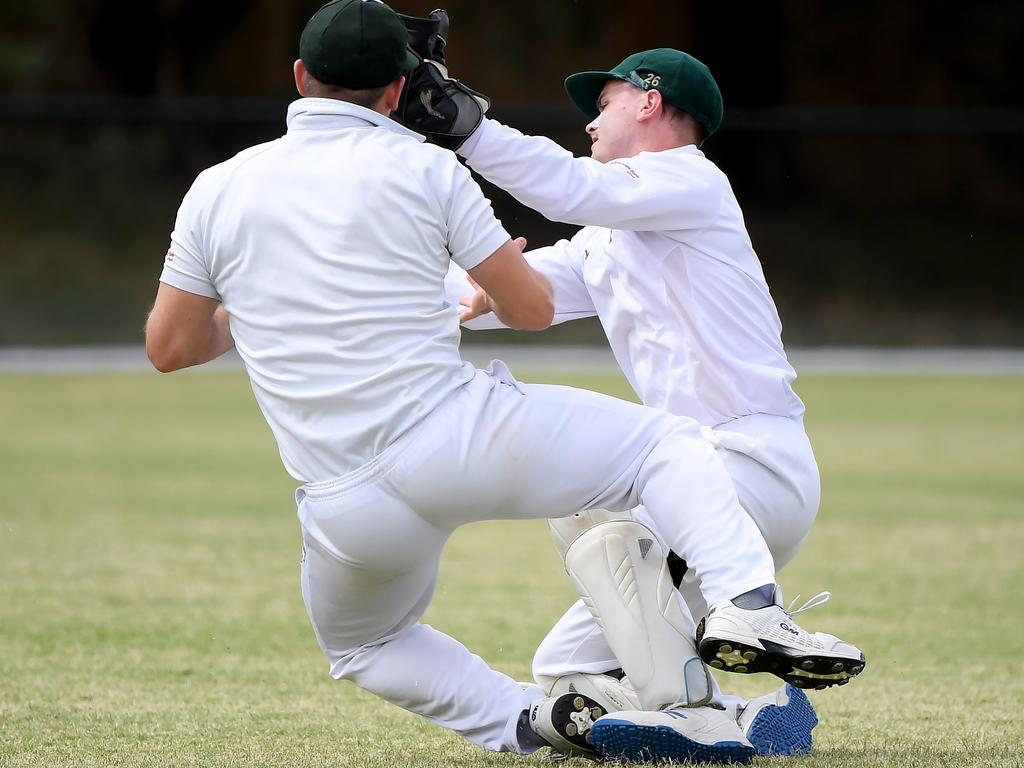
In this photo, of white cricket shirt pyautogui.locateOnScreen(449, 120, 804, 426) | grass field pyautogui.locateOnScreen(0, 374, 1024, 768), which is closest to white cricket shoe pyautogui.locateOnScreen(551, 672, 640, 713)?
grass field pyautogui.locateOnScreen(0, 374, 1024, 768)

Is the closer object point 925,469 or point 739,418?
point 739,418

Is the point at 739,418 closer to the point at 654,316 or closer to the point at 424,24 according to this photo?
the point at 654,316

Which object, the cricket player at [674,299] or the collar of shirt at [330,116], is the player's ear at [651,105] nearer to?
the cricket player at [674,299]

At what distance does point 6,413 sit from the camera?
48.3 ft

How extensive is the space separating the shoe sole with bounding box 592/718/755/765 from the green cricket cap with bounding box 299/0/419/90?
1.62 metres

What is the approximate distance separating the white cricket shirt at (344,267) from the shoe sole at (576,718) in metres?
0.88

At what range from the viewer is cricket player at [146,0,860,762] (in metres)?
3.50

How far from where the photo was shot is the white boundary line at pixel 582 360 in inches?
781

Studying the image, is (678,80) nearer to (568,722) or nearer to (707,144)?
(568,722)

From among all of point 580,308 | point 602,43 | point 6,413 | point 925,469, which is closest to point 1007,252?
point 602,43

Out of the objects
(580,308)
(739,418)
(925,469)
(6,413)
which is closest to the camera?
(739,418)

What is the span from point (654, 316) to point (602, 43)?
2540 cm

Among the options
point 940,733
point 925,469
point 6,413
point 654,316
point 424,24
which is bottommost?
point 6,413

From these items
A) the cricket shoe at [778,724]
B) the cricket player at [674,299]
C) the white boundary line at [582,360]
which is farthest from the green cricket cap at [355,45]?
the white boundary line at [582,360]
